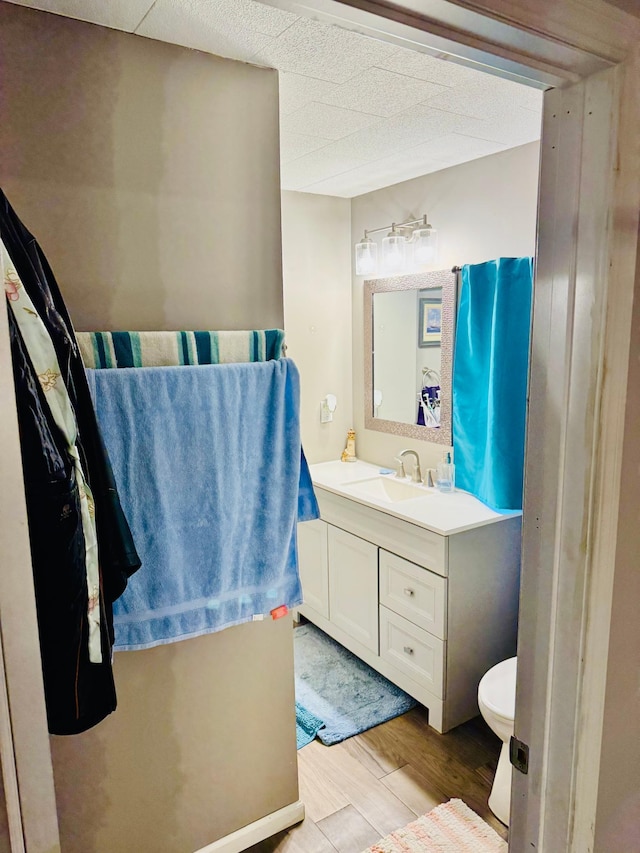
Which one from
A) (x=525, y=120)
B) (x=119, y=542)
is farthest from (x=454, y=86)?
(x=119, y=542)

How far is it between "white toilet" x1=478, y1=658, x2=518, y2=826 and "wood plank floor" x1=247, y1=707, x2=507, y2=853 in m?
0.07

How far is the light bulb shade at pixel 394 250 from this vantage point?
9.27 feet

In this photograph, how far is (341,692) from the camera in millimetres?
2570

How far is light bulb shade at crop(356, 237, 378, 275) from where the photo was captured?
2980 millimetres

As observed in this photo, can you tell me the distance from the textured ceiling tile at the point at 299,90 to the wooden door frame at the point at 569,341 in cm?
100

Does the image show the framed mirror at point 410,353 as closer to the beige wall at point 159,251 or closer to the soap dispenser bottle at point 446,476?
the soap dispenser bottle at point 446,476

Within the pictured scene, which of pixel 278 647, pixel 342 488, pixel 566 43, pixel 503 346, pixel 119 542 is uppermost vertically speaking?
pixel 566 43

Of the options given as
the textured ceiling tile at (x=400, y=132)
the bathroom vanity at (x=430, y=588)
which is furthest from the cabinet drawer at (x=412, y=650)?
the textured ceiling tile at (x=400, y=132)

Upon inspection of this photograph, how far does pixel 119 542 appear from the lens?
1.05 metres

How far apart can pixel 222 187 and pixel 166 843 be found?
186 cm

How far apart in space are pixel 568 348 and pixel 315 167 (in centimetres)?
198

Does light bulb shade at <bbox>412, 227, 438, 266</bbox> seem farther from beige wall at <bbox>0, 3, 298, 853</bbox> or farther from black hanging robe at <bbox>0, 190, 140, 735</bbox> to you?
black hanging robe at <bbox>0, 190, 140, 735</bbox>

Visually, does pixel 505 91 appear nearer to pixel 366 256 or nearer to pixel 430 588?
pixel 366 256

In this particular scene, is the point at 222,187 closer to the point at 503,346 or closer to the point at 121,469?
the point at 121,469
